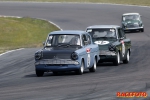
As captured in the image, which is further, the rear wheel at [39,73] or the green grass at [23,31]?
the green grass at [23,31]

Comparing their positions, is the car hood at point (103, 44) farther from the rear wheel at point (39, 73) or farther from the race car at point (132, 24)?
the race car at point (132, 24)

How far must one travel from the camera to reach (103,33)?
22750mm

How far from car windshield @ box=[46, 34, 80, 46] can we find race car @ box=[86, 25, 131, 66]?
307 cm

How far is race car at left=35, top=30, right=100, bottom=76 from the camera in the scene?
1800 cm

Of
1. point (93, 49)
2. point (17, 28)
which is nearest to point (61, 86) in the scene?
point (93, 49)

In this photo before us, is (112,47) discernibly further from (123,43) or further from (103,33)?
(123,43)

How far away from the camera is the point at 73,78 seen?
17.1 metres

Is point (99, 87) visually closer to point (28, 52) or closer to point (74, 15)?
point (28, 52)

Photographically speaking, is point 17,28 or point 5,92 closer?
point 5,92

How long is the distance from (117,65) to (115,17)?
35.9 meters

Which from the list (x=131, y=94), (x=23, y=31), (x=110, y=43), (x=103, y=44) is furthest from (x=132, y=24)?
(x=131, y=94)

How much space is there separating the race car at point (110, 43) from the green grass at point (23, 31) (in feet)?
48.1

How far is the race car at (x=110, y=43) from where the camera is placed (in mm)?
22016

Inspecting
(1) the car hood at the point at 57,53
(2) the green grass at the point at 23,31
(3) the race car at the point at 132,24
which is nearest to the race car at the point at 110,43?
(1) the car hood at the point at 57,53
